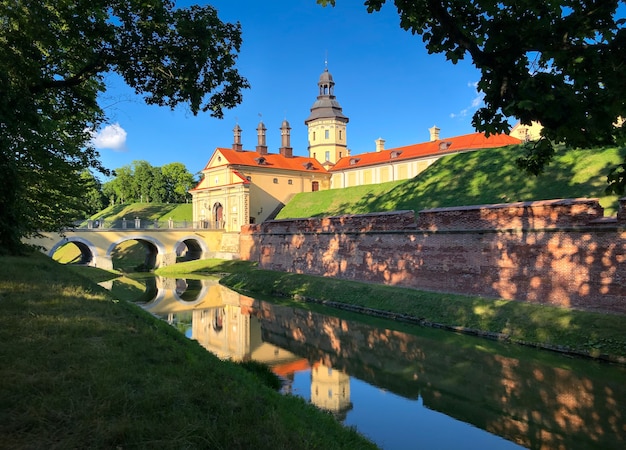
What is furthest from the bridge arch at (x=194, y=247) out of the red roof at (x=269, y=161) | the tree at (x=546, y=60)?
the tree at (x=546, y=60)

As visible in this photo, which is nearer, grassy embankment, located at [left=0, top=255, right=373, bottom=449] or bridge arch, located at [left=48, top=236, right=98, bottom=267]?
grassy embankment, located at [left=0, top=255, right=373, bottom=449]

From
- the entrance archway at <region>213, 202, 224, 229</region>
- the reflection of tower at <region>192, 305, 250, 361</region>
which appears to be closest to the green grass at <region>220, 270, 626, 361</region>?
the reflection of tower at <region>192, 305, 250, 361</region>

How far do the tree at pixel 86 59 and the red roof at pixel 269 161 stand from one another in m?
35.2

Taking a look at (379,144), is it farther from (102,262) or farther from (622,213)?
(622,213)

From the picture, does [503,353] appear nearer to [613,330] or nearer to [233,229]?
[613,330]

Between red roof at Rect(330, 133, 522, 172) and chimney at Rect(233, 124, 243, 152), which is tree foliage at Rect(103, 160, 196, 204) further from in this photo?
red roof at Rect(330, 133, 522, 172)

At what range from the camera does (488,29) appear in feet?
14.1

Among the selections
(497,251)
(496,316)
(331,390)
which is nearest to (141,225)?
(497,251)

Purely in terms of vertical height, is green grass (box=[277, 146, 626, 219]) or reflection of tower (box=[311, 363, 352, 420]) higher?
green grass (box=[277, 146, 626, 219])

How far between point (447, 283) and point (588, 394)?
764 centimetres

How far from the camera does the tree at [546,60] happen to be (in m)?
3.55

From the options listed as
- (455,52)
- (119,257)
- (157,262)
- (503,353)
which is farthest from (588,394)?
(119,257)

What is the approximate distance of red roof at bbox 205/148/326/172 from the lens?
154 feet

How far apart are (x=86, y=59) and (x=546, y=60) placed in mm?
9670
